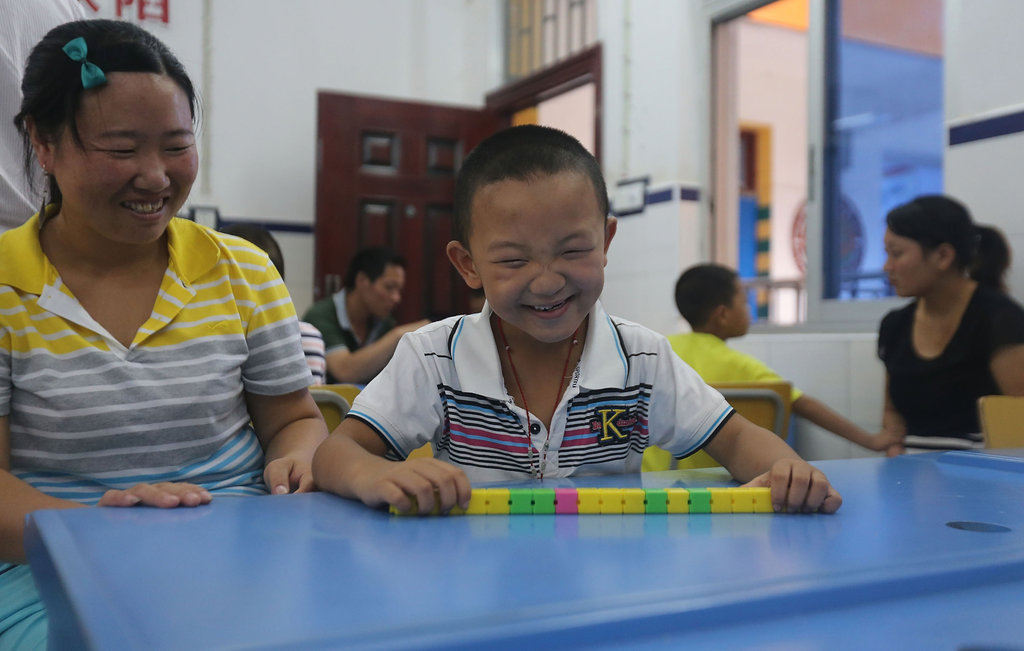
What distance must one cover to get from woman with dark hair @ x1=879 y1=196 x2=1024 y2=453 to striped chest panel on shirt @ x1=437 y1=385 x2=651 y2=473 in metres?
1.62

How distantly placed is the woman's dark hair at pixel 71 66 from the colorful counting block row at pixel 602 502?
0.72 metres

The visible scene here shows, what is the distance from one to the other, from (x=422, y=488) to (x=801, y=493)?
1.27 ft

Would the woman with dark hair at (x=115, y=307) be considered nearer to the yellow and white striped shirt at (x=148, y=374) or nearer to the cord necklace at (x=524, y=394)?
the yellow and white striped shirt at (x=148, y=374)

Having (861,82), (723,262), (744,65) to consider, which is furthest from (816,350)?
(744,65)

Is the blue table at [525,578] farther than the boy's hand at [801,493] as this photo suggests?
No

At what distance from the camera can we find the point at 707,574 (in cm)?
60

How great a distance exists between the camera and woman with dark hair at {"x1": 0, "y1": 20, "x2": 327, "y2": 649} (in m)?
1.11

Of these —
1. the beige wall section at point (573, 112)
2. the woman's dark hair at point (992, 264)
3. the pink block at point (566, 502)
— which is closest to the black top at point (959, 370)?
the woman's dark hair at point (992, 264)

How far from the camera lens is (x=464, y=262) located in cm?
137

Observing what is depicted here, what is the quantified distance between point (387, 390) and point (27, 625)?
20.8 inches

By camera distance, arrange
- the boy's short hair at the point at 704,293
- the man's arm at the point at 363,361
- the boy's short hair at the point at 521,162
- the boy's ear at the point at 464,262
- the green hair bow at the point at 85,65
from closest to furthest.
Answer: the green hair bow at the point at 85,65, the boy's short hair at the point at 521,162, the boy's ear at the point at 464,262, the boy's short hair at the point at 704,293, the man's arm at the point at 363,361

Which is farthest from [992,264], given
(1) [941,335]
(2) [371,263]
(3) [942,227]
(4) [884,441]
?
(2) [371,263]

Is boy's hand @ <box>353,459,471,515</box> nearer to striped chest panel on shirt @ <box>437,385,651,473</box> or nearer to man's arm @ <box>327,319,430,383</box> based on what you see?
striped chest panel on shirt @ <box>437,385,651,473</box>

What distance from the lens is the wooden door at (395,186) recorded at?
17.9 feet
